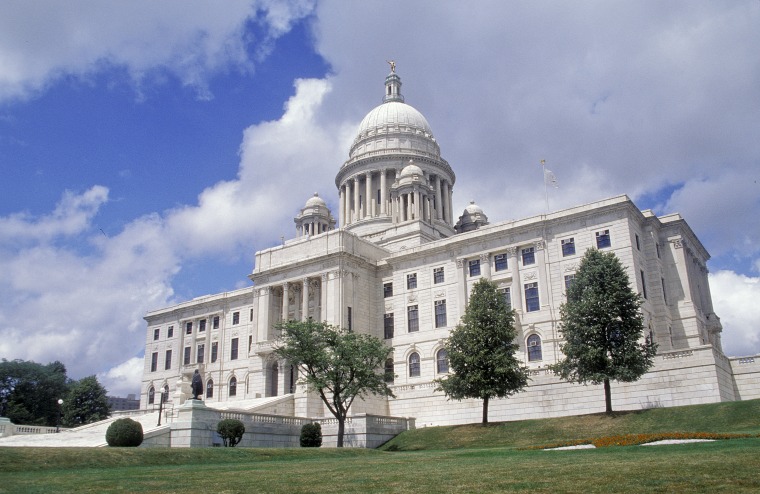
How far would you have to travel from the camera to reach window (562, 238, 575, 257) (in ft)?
183

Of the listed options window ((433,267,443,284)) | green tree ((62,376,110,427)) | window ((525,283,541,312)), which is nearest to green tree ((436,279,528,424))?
window ((525,283,541,312))

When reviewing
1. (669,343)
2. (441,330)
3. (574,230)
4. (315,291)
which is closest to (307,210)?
(315,291)

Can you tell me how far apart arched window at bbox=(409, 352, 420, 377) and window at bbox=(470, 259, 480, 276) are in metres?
8.93

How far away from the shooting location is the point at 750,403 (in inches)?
1444

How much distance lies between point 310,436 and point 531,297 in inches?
889

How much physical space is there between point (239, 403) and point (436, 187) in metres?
42.9

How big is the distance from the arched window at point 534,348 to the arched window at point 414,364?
1074 cm

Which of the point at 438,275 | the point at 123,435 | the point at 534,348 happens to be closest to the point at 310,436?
the point at 123,435

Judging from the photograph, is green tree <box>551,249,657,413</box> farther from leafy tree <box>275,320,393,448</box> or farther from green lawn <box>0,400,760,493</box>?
leafy tree <box>275,320,393,448</box>

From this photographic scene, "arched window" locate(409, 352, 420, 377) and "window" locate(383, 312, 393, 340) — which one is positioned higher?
"window" locate(383, 312, 393, 340)

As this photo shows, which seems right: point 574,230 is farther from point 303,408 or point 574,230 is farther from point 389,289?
point 303,408

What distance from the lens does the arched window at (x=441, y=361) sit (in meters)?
59.0

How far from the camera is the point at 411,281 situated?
64.9m

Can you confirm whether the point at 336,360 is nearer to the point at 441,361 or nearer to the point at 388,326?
the point at 441,361
